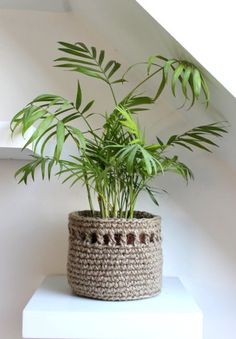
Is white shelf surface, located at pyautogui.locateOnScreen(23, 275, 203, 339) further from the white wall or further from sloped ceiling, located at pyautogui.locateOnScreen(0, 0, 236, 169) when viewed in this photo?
sloped ceiling, located at pyautogui.locateOnScreen(0, 0, 236, 169)

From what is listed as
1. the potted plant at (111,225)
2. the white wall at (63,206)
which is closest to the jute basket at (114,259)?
the potted plant at (111,225)

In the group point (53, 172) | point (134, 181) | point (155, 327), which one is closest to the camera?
point (155, 327)

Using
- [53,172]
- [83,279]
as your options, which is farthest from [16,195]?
[83,279]

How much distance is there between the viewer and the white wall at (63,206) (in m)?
1.26

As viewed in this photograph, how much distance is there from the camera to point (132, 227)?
39.6 inches

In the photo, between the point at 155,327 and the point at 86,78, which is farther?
the point at 86,78

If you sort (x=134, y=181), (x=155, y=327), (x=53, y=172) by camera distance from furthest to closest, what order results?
(x=53, y=172) < (x=134, y=181) < (x=155, y=327)

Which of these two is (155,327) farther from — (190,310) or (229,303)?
(229,303)

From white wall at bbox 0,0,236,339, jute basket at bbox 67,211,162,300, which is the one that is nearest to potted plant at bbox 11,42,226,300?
jute basket at bbox 67,211,162,300

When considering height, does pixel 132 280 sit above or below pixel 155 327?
above

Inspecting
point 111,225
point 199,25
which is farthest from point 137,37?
point 111,225

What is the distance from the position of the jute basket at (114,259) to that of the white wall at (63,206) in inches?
9.9

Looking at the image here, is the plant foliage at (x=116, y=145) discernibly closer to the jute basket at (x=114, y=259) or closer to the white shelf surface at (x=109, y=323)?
the jute basket at (x=114, y=259)

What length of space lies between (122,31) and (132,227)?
0.49 metres
